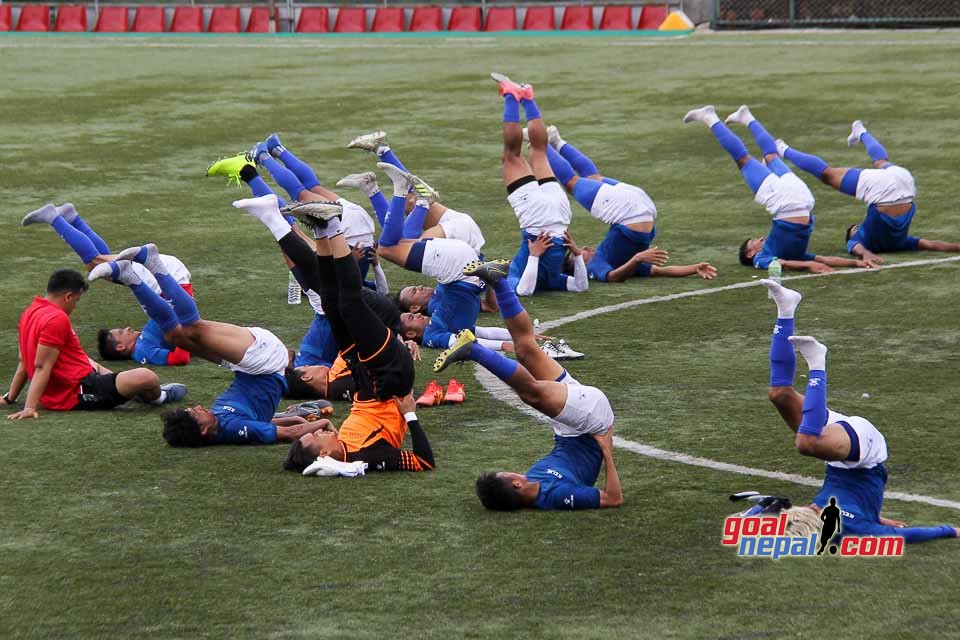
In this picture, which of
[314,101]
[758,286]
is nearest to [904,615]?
[758,286]

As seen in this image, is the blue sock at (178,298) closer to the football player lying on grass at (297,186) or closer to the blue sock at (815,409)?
the football player lying on grass at (297,186)

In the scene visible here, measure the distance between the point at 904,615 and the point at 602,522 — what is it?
2.15m

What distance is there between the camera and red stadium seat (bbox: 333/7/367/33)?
39.0 meters

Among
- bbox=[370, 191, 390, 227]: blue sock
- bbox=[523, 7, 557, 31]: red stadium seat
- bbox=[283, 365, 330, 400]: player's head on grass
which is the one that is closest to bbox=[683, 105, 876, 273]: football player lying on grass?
bbox=[370, 191, 390, 227]: blue sock

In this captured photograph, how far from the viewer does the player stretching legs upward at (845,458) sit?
8.43 m

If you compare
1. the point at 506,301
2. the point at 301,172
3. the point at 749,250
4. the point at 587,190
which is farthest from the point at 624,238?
the point at 506,301

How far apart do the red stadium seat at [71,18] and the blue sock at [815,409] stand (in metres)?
35.0

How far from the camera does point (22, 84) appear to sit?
29.3m

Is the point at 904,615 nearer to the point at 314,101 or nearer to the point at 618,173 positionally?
the point at 618,173

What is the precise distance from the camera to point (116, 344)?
13.8m

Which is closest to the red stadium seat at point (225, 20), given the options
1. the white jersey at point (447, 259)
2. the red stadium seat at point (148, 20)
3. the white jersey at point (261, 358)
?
the red stadium seat at point (148, 20)

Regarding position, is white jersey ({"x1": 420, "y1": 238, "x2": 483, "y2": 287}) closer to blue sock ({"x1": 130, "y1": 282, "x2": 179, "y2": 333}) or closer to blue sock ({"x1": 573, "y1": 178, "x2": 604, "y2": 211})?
blue sock ({"x1": 130, "y1": 282, "x2": 179, "y2": 333})

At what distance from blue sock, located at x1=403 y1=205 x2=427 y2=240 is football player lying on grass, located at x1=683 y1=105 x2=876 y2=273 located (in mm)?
4635

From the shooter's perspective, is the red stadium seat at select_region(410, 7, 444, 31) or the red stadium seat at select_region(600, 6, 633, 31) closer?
the red stadium seat at select_region(600, 6, 633, 31)
